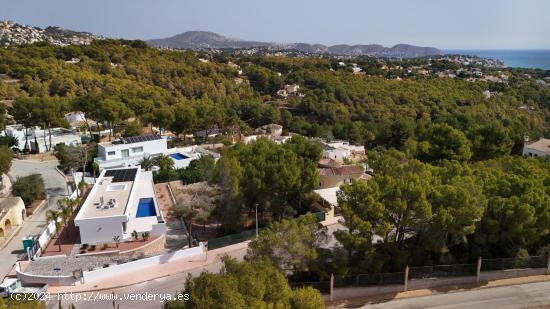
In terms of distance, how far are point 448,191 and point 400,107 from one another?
1848 inches

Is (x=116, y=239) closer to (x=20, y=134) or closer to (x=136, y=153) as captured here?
(x=136, y=153)

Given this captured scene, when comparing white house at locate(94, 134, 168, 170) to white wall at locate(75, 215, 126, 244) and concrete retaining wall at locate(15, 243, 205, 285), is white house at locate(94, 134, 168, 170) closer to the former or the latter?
white wall at locate(75, 215, 126, 244)

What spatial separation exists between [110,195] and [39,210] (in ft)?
21.1

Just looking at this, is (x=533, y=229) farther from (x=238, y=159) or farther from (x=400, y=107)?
(x=400, y=107)

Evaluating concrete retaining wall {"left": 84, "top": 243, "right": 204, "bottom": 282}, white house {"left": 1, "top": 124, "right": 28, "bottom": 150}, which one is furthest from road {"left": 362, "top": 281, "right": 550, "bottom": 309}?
white house {"left": 1, "top": 124, "right": 28, "bottom": 150}

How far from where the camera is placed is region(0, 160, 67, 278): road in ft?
71.0

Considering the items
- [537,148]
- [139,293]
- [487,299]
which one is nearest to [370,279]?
[487,299]

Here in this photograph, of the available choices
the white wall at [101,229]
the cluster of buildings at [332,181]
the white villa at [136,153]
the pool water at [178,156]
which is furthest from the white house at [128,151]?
the cluster of buildings at [332,181]

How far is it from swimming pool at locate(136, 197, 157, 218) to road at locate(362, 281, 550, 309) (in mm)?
13441

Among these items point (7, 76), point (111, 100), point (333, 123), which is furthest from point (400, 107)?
point (7, 76)

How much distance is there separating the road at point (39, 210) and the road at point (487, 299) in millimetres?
18088

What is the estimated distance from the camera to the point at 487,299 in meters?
18.3

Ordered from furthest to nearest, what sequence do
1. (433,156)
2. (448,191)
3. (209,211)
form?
(433,156), (209,211), (448,191)

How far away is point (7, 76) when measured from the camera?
61.0m
